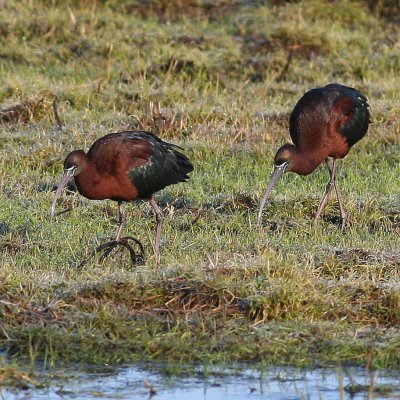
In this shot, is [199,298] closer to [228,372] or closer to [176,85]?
[228,372]

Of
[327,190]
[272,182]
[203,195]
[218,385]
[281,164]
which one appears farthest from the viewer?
[203,195]

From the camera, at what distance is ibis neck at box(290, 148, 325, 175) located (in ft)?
28.5

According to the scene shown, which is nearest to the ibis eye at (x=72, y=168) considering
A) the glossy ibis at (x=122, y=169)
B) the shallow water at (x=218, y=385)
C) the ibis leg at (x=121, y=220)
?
the glossy ibis at (x=122, y=169)

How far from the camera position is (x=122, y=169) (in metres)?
7.59

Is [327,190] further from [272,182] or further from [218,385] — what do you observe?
[218,385]

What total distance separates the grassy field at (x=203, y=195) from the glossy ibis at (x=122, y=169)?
0.34 meters

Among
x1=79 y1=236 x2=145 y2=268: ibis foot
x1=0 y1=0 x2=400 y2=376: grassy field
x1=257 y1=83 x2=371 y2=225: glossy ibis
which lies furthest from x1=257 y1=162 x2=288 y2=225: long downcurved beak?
x1=79 y1=236 x2=145 y2=268: ibis foot

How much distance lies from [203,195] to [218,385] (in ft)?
11.8

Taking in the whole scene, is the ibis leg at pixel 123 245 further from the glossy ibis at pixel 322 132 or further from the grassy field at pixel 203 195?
the glossy ibis at pixel 322 132

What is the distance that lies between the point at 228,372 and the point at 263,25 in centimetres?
865

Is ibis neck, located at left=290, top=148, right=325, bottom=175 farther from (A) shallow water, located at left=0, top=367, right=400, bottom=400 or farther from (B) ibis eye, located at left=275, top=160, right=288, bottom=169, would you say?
(A) shallow water, located at left=0, top=367, right=400, bottom=400

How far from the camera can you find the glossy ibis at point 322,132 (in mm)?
8664

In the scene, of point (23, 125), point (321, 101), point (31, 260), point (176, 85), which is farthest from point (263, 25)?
point (31, 260)

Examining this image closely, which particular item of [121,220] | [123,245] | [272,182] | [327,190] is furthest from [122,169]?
[327,190]
